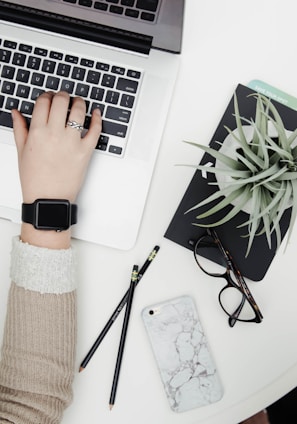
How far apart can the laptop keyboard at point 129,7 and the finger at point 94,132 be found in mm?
141

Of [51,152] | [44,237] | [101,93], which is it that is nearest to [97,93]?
[101,93]

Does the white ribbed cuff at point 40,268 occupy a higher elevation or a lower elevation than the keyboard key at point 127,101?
lower

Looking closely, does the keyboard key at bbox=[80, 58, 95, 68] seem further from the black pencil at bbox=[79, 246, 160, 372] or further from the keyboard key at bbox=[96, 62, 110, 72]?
the black pencil at bbox=[79, 246, 160, 372]

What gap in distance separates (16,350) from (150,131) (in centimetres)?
36

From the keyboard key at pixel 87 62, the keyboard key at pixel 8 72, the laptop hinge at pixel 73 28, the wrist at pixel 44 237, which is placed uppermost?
the laptop hinge at pixel 73 28

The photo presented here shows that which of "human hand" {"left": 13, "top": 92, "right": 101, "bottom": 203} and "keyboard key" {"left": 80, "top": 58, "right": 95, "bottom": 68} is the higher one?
"keyboard key" {"left": 80, "top": 58, "right": 95, "bottom": 68}

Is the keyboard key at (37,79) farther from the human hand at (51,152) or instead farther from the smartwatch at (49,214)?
the smartwatch at (49,214)

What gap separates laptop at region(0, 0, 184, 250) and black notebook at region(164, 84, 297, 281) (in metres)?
0.06

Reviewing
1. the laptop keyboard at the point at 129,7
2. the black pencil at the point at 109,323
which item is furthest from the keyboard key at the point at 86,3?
the black pencil at the point at 109,323

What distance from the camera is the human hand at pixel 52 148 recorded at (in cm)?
65

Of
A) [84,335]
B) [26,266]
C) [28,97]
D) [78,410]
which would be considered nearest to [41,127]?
[28,97]

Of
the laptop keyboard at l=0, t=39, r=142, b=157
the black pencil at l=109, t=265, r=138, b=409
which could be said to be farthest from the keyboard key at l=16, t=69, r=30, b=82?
the black pencil at l=109, t=265, r=138, b=409

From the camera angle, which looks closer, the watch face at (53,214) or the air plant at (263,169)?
the air plant at (263,169)

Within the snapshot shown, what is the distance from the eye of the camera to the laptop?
672 millimetres
